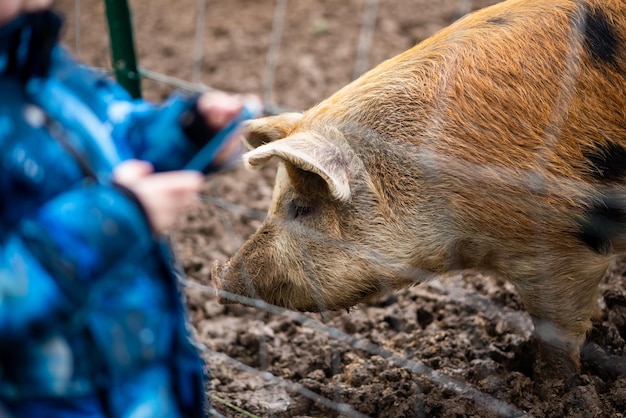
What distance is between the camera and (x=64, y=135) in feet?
6.28

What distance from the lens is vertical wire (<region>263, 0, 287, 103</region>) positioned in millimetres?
6488

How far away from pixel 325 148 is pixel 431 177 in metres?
0.40

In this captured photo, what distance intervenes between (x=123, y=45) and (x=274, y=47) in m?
3.07

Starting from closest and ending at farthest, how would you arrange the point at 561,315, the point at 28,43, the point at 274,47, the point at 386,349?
the point at 28,43 → the point at 561,315 → the point at 386,349 → the point at 274,47

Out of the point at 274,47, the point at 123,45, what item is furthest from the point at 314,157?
the point at 274,47

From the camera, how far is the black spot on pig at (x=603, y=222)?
2.72 meters

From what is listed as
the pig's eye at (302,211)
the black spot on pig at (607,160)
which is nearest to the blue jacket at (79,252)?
the pig's eye at (302,211)

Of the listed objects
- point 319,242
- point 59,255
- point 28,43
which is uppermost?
point 28,43

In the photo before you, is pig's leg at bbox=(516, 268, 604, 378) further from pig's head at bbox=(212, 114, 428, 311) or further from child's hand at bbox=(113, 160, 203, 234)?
child's hand at bbox=(113, 160, 203, 234)

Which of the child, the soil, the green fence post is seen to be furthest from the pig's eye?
the green fence post

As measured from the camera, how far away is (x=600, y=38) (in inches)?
106

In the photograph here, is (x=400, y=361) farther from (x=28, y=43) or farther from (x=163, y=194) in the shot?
(x=28, y=43)

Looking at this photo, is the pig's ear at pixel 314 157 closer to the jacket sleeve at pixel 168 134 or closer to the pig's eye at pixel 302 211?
the pig's eye at pixel 302 211

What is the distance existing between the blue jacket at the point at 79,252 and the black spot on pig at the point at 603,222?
1.42 m
